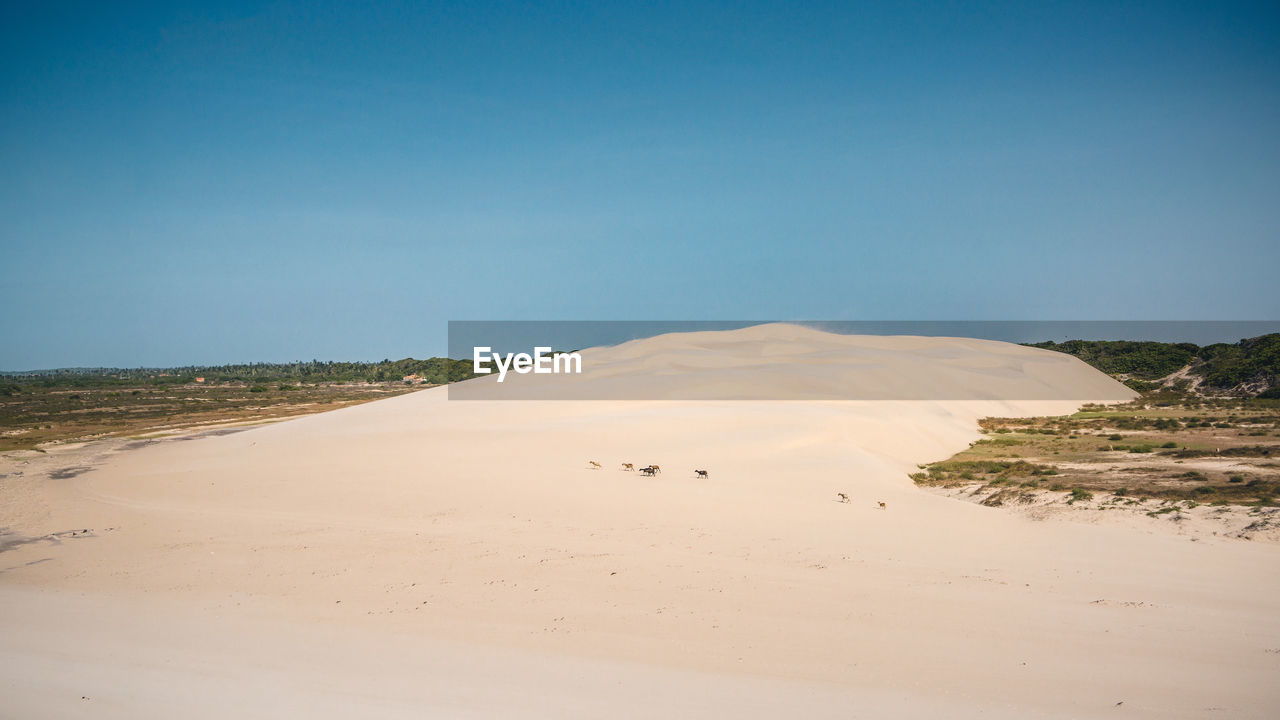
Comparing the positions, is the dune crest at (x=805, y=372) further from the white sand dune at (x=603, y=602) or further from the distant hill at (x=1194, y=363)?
the white sand dune at (x=603, y=602)

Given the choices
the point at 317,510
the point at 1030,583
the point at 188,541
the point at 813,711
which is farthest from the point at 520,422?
the point at 813,711

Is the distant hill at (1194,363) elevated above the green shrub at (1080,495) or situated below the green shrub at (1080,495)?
above

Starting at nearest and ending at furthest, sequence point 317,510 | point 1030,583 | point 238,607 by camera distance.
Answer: point 238,607 → point 1030,583 → point 317,510

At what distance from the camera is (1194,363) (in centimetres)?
5984

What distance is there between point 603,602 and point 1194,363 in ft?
235

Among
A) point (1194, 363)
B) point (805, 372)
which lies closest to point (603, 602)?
point (805, 372)

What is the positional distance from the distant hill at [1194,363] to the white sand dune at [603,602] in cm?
4801

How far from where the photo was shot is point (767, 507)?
12.8m

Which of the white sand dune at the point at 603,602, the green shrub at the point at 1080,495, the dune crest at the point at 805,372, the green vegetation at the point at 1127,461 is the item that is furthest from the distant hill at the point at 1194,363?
the white sand dune at the point at 603,602

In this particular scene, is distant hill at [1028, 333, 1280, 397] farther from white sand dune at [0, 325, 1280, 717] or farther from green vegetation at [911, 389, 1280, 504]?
white sand dune at [0, 325, 1280, 717]

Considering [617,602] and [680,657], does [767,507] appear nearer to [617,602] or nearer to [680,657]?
[617,602]

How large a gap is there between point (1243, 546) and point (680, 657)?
29.4ft

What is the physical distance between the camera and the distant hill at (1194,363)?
158 feet

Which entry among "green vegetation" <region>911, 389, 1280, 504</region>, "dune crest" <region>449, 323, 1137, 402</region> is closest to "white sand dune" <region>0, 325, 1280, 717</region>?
"green vegetation" <region>911, 389, 1280, 504</region>
